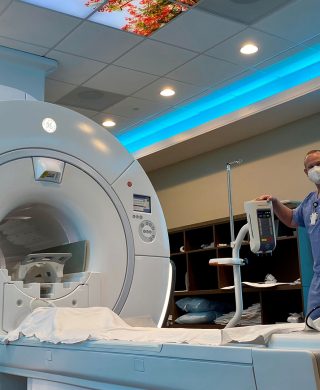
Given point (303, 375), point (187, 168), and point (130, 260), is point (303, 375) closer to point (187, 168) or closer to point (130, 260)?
point (130, 260)

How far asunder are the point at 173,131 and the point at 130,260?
13.1 feet

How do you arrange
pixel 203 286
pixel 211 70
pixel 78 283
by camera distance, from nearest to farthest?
1. pixel 78 283
2. pixel 211 70
3. pixel 203 286

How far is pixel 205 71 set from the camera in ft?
14.1

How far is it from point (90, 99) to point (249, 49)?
1.54 meters

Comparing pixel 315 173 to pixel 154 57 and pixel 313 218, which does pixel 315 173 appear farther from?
pixel 154 57

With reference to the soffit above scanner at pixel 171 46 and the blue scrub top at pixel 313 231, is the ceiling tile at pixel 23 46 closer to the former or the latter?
the soffit above scanner at pixel 171 46

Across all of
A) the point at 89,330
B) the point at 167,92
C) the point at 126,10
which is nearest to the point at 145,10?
the point at 126,10

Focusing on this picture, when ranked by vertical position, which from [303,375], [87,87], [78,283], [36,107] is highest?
[87,87]

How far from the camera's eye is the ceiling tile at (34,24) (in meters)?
3.41

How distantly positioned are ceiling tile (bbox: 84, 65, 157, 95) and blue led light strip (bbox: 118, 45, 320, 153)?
2.31ft

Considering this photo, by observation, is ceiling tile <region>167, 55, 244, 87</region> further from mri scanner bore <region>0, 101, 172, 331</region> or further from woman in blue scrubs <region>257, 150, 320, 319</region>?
mri scanner bore <region>0, 101, 172, 331</region>

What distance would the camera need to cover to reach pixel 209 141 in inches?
210

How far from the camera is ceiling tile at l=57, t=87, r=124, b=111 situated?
4.62m

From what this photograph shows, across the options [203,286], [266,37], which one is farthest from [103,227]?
[203,286]
